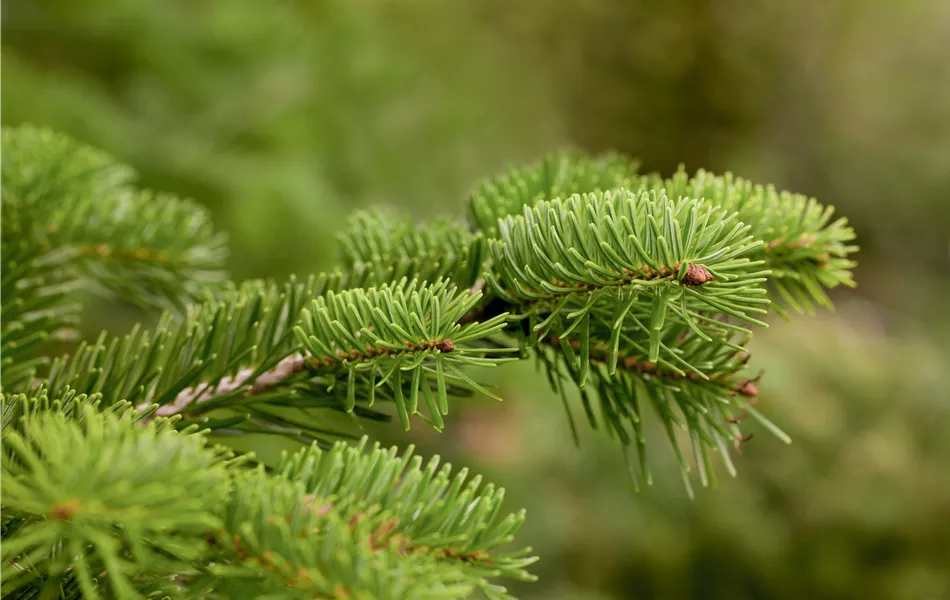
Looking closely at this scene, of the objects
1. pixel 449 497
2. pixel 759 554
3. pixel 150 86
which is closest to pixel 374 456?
pixel 449 497

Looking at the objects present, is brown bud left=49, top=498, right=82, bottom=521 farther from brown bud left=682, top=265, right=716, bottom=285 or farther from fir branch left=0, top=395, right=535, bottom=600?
brown bud left=682, top=265, right=716, bottom=285

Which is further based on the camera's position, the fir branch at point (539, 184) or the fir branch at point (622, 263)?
the fir branch at point (539, 184)

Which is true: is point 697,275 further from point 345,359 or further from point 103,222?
point 103,222

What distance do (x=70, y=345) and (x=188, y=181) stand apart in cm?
25

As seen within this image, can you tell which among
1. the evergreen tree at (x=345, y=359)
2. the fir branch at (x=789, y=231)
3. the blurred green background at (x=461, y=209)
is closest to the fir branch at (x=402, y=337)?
the evergreen tree at (x=345, y=359)

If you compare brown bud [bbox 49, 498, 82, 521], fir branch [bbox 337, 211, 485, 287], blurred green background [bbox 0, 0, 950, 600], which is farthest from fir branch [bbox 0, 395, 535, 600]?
blurred green background [bbox 0, 0, 950, 600]

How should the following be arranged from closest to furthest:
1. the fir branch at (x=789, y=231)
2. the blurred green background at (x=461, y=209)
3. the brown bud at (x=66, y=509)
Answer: the brown bud at (x=66, y=509) < the fir branch at (x=789, y=231) < the blurred green background at (x=461, y=209)

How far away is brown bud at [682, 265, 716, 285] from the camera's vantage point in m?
0.22

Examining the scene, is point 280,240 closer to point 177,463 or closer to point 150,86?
point 150,86

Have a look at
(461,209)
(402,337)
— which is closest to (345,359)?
(402,337)

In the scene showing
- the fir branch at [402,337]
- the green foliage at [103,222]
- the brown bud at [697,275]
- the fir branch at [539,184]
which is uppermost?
the fir branch at [539,184]

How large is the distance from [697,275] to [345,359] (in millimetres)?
128

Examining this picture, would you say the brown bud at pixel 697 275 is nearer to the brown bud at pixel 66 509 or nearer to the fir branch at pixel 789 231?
the fir branch at pixel 789 231

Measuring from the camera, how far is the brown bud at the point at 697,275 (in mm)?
222
